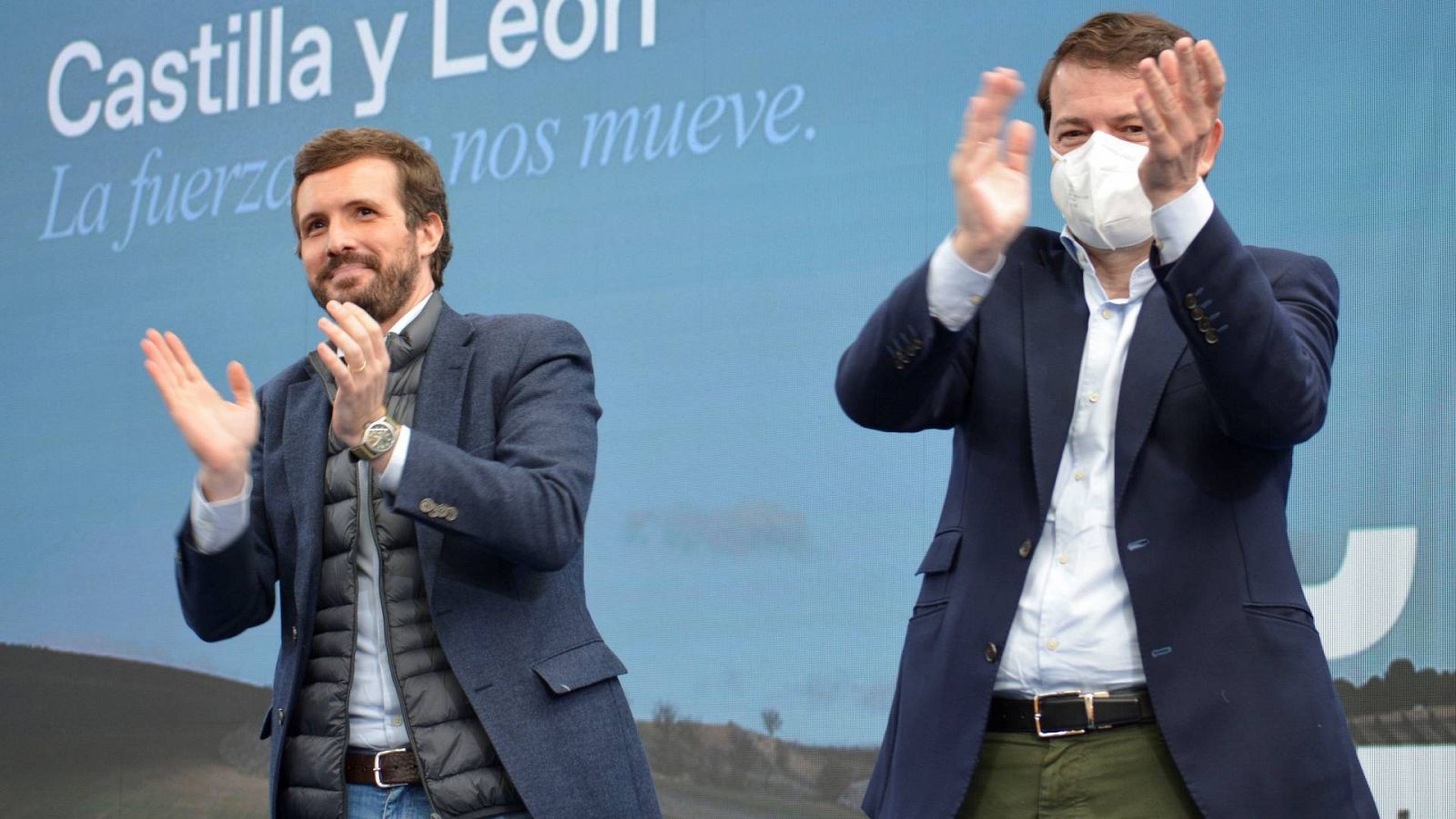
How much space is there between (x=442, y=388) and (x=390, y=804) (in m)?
0.55

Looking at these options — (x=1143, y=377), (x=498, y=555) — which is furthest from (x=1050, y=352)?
(x=498, y=555)

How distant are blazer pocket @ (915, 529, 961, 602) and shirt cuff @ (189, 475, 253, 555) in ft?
3.00

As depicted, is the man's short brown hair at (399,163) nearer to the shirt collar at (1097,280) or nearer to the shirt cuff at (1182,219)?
the shirt collar at (1097,280)

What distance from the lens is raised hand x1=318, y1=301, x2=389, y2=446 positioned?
1.91 m

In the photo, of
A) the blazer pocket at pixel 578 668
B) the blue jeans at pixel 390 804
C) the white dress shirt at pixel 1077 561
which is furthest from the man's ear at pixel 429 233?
the white dress shirt at pixel 1077 561

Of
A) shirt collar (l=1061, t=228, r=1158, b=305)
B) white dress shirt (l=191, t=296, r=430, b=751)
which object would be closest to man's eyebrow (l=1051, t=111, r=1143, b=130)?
shirt collar (l=1061, t=228, r=1158, b=305)

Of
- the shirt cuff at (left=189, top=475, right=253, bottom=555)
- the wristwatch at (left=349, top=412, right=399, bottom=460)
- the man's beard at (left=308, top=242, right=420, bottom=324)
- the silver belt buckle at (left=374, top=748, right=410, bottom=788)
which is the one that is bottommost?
the silver belt buckle at (left=374, top=748, right=410, bottom=788)

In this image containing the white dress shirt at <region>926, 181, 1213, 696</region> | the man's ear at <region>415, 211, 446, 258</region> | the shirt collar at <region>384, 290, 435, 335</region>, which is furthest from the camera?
the man's ear at <region>415, 211, 446, 258</region>

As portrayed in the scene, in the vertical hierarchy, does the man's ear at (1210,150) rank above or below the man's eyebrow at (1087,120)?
below

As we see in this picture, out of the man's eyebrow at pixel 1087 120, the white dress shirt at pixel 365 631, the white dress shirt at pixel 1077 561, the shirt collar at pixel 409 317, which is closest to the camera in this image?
the white dress shirt at pixel 1077 561

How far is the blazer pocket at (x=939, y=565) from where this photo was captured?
1711 millimetres

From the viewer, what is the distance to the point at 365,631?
2.06m

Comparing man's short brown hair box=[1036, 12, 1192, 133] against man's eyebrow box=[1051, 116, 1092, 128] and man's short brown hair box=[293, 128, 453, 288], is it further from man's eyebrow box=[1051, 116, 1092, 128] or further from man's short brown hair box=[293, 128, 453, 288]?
man's short brown hair box=[293, 128, 453, 288]

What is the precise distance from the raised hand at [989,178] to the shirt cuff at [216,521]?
104 cm
